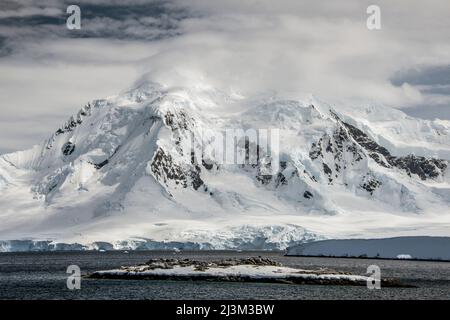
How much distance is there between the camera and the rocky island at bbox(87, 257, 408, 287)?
121m

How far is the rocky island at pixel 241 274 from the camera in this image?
121m

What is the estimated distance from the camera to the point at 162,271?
130 meters

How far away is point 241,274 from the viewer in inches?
4867
